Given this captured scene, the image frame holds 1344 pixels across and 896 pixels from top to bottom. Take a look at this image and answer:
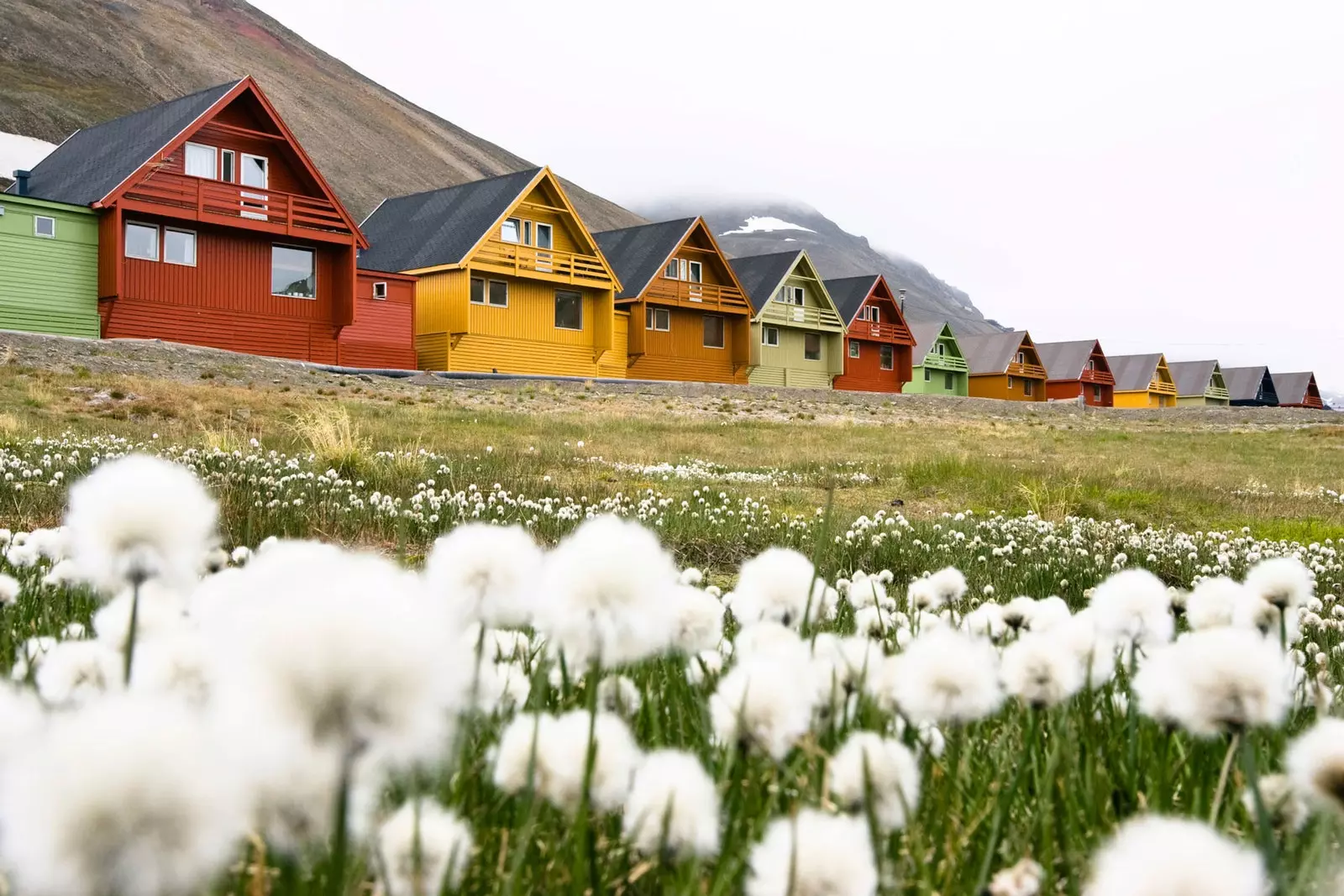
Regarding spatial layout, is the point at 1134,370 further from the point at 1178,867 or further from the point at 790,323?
the point at 1178,867

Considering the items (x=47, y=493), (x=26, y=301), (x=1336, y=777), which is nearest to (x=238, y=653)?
(x=1336, y=777)

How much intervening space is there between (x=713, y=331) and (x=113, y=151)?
90.1 ft

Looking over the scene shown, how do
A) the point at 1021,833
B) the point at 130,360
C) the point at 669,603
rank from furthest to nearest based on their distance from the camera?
the point at 130,360
the point at 1021,833
the point at 669,603

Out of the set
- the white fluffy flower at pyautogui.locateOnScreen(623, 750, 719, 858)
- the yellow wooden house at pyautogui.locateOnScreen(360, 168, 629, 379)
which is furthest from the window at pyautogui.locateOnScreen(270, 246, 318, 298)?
the white fluffy flower at pyautogui.locateOnScreen(623, 750, 719, 858)

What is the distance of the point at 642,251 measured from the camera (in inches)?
1895

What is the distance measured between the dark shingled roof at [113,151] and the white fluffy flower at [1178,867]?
1293 inches

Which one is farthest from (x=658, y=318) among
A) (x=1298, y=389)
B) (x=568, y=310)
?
(x=1298, y=389)

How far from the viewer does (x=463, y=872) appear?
1.27m

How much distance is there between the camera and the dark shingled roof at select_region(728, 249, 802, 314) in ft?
173

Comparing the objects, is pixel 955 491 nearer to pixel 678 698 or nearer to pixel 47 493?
pixel 47 493

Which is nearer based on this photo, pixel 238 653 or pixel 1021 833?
pixel 238 653

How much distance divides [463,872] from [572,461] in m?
10.9

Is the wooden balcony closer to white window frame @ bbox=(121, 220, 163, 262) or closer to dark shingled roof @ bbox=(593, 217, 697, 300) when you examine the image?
white window frame @ bbox=(121, 220, 163, 262)

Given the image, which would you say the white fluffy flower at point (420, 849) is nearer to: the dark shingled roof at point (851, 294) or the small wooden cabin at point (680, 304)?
the small wooden cabin at point (680, 304)
